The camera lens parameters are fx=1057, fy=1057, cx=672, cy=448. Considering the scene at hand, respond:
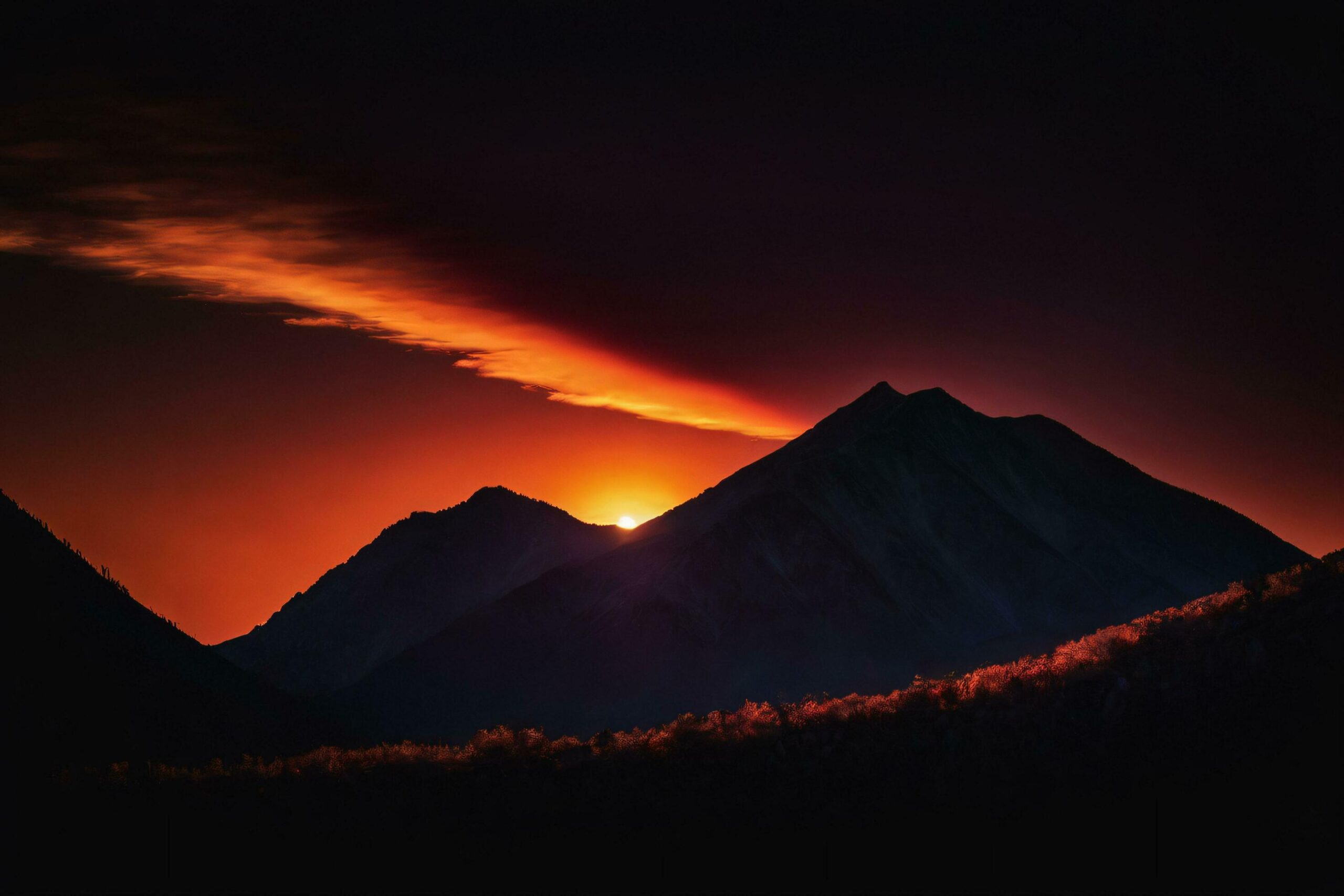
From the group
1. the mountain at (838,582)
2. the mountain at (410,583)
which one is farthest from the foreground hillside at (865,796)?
the mountain at (410,583)

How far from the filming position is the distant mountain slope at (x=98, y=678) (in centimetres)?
3466

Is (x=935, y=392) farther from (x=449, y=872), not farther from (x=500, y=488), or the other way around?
(x=449, y=872)

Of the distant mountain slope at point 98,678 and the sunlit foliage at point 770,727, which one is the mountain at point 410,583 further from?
the sunlit foliage at point 770,727

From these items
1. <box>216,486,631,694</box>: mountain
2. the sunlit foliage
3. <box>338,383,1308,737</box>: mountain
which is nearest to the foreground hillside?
the sunlit foliage

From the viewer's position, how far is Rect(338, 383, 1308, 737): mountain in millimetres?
100312

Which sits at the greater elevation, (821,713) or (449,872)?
(821,713)

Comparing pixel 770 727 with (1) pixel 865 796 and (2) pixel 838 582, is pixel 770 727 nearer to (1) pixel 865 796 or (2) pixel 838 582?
(1) pixel 865 796

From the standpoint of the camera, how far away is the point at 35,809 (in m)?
18.7

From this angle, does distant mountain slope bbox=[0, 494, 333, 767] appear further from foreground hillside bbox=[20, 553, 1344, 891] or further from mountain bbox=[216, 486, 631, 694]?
mountain bbox=[216, 486, 631, 694]

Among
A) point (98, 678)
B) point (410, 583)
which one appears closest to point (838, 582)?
point (410, 583)

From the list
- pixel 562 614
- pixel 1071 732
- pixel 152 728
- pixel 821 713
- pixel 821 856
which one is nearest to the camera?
pixel 821 856

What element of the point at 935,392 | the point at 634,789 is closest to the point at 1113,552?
the point at 935,392

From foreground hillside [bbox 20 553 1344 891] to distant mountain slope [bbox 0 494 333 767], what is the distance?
14.5 m

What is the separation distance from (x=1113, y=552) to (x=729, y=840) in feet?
403
